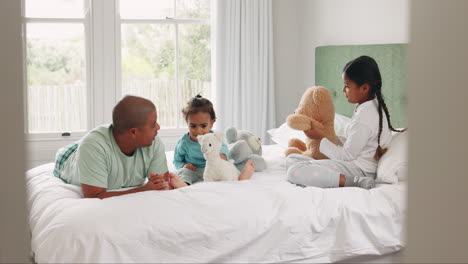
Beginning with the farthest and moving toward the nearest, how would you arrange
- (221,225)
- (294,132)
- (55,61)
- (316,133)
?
(55,61)
(294,132)
(316,133)
(221,225)

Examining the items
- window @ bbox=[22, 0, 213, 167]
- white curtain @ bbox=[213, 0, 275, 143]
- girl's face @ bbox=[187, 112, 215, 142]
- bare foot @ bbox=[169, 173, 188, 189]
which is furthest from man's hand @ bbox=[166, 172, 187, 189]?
white curtain @ bbox=[213, 0, 275, 143]

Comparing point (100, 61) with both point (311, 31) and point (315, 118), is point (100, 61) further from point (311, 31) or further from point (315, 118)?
point (315, 118)

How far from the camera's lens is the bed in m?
1.99

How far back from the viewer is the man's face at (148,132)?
2.34 metres

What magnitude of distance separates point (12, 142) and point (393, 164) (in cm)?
230

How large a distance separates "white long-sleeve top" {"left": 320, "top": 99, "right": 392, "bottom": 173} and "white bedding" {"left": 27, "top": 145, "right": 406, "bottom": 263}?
0.29 m

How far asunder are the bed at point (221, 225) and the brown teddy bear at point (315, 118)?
2.02ft

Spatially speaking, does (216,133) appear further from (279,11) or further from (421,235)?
(279,11)

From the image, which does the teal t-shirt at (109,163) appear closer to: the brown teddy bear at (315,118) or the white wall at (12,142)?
the brown teddy bear at (315,118)

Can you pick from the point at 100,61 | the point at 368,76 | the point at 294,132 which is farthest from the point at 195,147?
the point at 100,61

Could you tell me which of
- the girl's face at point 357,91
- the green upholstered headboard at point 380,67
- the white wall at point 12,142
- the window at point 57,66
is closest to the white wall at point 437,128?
the white wall at point 12,142

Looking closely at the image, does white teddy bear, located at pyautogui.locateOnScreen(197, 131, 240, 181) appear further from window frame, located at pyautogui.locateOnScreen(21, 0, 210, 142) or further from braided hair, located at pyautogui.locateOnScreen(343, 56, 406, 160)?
window frame, located at pyautogui.locateOnScreen(21, 0, 210, 142)

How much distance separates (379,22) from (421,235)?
3455 millimetres

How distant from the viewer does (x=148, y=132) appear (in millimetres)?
2348
